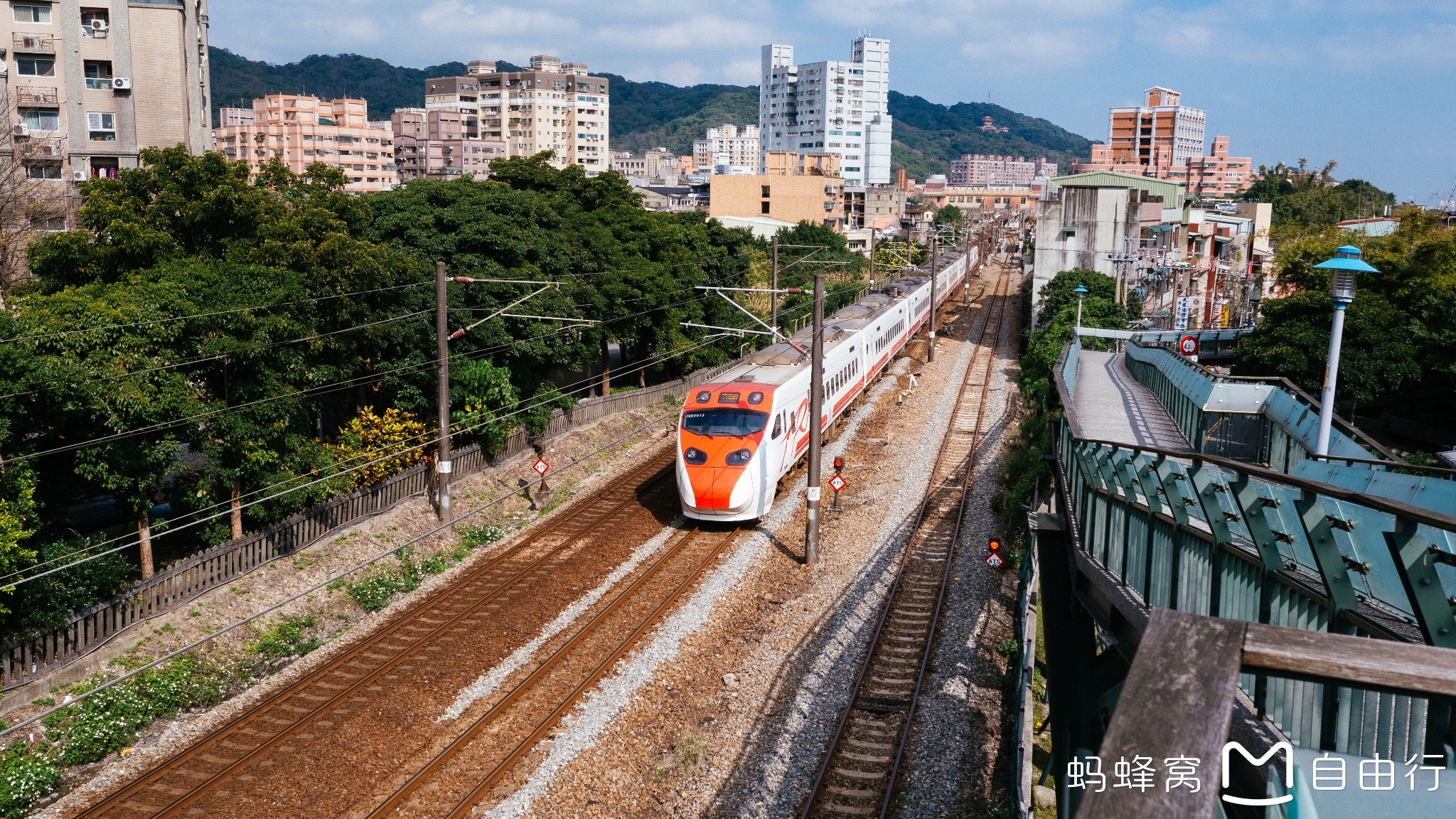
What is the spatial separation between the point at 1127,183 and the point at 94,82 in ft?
151

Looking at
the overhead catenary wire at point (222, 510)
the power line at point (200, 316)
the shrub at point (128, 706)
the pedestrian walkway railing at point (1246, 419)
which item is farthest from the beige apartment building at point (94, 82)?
the pedestrian walkway railing at point (1246, 419)

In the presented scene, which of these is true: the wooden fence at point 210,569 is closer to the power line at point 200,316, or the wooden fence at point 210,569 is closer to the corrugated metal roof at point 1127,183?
the power line at point 200,316

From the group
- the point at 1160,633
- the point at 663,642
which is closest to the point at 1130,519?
the point at 1160,633

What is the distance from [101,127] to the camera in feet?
120

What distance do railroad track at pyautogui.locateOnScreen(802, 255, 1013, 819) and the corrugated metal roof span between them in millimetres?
31498

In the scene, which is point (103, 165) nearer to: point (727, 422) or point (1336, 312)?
point (727, 422)

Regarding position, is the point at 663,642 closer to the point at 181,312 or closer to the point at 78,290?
the point at 181,312

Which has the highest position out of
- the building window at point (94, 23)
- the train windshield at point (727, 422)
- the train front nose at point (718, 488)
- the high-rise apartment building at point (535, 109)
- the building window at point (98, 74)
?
the high-rise apartment building at point (535, 109)

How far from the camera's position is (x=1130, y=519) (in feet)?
22.1

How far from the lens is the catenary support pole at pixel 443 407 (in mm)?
19594

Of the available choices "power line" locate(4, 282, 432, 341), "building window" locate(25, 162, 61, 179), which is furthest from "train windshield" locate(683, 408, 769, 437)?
"building window" locate(25, 162, 61, 179)

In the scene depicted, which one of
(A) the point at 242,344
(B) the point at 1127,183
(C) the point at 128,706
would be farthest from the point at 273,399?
(B) the point at 1127,183

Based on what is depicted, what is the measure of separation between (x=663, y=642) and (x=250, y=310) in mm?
8743

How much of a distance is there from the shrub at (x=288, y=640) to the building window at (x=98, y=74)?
94.4ft
